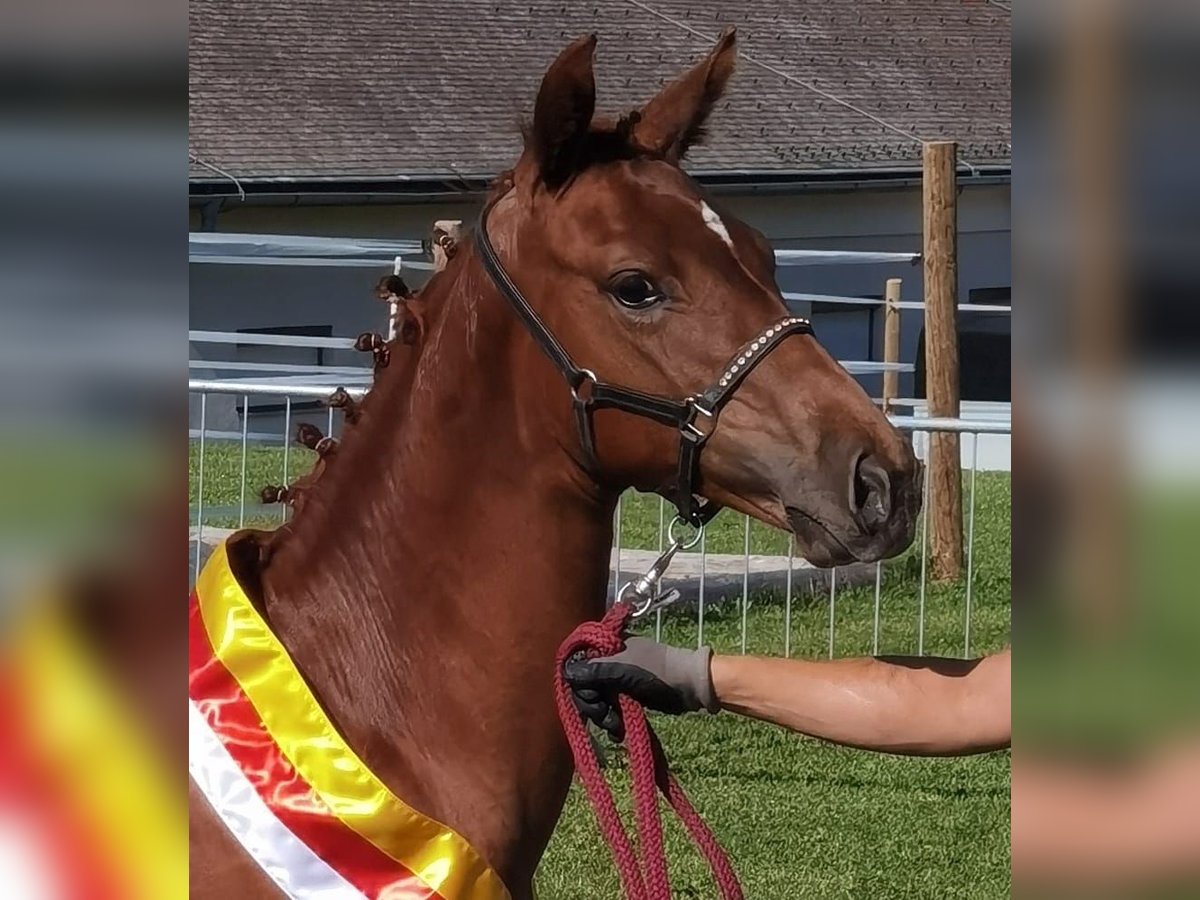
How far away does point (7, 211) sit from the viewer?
842 mm

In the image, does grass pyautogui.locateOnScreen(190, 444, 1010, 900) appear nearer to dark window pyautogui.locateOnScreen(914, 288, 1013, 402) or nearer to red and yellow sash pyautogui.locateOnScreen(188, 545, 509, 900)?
red and yellow sash pyautogui.locateOnScreen(188, 545, 509, 900)

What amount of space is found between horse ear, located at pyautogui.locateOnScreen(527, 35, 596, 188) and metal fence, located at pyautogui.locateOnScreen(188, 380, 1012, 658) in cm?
361

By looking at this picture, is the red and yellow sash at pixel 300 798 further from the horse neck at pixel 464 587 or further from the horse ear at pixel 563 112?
the horse ear at pixel 563 112

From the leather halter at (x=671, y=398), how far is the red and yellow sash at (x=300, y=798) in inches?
20.8

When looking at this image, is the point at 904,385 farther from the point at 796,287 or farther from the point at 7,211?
the point at 7,211

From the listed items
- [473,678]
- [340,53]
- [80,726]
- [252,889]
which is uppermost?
[340,53]

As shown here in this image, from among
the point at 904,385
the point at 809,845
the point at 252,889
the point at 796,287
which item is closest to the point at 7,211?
the point at 252,889

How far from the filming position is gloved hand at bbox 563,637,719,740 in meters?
2.25

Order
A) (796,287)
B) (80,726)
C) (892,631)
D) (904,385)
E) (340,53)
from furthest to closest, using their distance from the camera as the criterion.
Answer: (340,53), (796,287), (904,385), (892,631), (80,726)

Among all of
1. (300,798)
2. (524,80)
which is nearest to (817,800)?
(300,798)

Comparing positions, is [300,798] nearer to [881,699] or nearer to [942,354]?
[881,699]

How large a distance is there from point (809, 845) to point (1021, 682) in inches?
172

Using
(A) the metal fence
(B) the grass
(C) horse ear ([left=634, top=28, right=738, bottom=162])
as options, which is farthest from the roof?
(C) horse ear ([left=634, top=28, right=738, bottom=162])

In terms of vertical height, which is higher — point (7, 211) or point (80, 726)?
point (7, 211)
